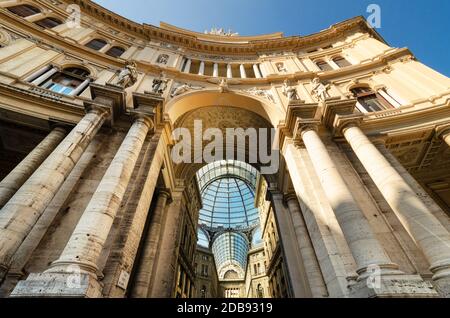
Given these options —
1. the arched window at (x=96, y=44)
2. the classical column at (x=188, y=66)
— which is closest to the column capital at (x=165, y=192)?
the classical column at (x=188, y=66)

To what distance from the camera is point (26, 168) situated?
7.50 m

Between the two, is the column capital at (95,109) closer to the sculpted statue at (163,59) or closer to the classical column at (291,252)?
the sculpted statue at (163,59)

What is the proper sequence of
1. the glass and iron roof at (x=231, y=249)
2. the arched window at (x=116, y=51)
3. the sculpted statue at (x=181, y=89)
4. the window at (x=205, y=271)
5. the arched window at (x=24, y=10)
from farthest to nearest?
→ the glass and iron roof at (x=231, y=249), the window at (x=205, y=271), the arched window at (x=116, y=51), the arched window at (x=24, y=10), the sculpted statue at (x=181, y=89)

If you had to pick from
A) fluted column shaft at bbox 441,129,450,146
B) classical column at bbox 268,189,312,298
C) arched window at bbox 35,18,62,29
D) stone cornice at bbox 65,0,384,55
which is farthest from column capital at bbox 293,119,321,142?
arched window at bbox 35,18,62,29

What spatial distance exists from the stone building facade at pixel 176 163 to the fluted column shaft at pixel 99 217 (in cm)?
4

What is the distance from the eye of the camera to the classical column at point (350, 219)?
17.8ft

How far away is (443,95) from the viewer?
35.3 ft

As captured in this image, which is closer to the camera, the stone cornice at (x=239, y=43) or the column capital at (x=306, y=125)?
the column capital at (x=306, y=125)

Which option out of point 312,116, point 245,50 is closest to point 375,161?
point 312,116

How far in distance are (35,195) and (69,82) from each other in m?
8.79

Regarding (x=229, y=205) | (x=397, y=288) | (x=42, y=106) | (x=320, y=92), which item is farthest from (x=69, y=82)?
(x=229, y=205)

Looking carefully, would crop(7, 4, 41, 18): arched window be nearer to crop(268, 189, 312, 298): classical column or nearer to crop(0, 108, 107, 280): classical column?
crop(0, 108, 107, 280): classical column

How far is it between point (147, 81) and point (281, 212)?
12.1 metres
